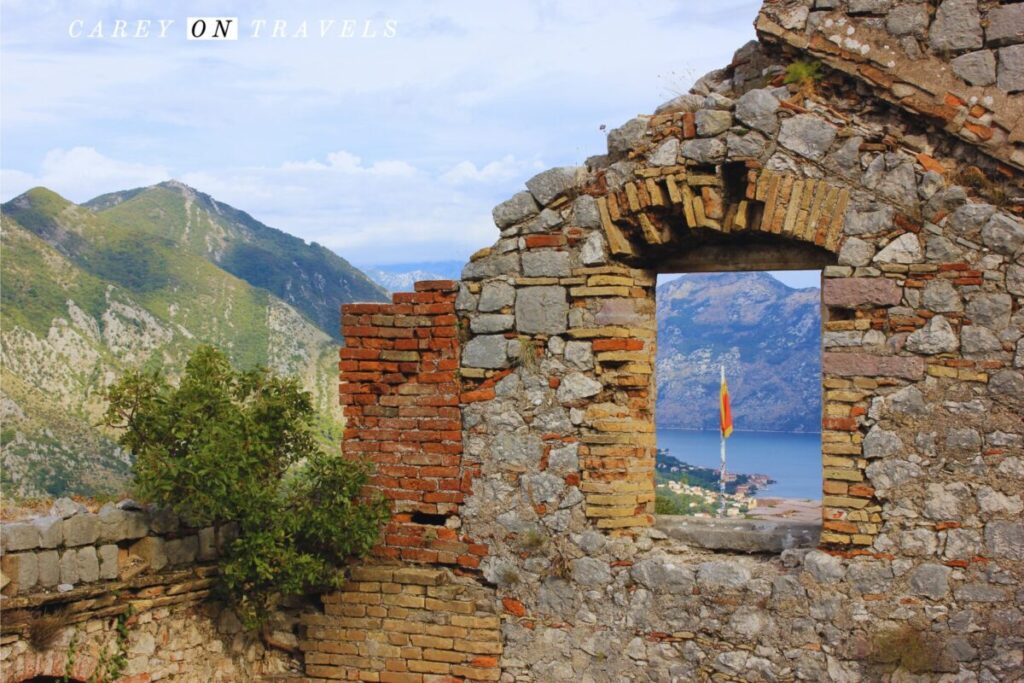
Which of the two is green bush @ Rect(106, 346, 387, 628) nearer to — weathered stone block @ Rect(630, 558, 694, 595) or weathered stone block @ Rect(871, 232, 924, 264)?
weathered stone block @ Rect(630, 558, 694, 595)

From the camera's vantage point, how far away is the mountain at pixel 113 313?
42.3 feet

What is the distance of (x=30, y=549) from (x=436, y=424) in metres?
2.47

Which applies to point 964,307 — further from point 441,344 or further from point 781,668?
point 441,344

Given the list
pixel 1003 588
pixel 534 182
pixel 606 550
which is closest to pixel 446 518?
pixel 606 550

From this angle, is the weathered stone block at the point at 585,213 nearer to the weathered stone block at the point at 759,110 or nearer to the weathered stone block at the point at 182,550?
the weathered stone block at the point at 759,110

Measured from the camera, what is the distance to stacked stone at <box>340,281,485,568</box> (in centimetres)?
695

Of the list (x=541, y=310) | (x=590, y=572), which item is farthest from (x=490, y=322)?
(x=590, y=572)

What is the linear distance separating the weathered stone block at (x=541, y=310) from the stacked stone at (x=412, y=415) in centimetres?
46

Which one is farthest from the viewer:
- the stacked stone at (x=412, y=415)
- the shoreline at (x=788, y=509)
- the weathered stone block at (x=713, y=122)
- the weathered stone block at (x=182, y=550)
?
the shoreline at (x=788, y=509)

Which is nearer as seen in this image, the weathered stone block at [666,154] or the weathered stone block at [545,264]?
the weathered stone block at [666,154]

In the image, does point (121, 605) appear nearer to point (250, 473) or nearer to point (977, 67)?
point (250, 473)

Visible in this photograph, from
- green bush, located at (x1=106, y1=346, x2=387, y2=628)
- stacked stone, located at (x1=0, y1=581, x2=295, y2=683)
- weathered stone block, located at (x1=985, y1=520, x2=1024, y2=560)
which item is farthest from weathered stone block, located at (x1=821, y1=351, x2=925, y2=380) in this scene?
stacked stone, located at (x1=0, y1=581, x2=295, y2=683)

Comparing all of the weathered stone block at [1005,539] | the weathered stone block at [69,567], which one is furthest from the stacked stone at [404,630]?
the weathered stone block at [1005,539]

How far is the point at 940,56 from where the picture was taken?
19.7ft
